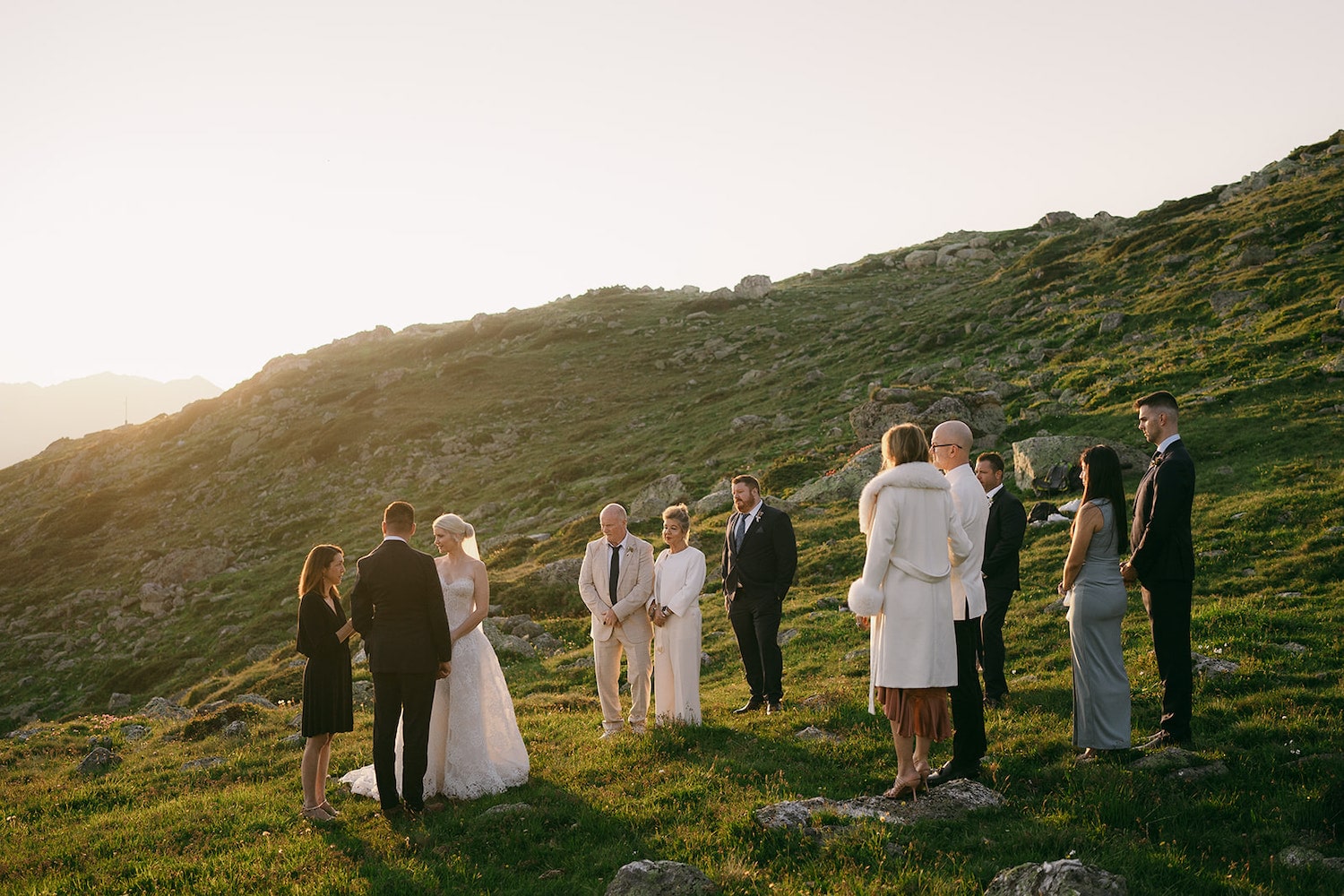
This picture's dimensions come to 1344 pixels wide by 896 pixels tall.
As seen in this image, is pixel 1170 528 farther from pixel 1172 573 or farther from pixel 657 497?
pixel 657 497

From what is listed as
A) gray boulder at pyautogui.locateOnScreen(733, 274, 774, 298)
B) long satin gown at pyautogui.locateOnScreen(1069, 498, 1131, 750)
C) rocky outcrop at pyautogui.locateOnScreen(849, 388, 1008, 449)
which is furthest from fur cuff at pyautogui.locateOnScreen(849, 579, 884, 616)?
gray boulder at pyautogui.locateOnScreen(733, 274, 774, 298)

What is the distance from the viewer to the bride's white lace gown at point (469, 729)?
8969 millimetres

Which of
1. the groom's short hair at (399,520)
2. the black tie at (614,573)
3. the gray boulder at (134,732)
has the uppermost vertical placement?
the groom's short hair at (399,520)

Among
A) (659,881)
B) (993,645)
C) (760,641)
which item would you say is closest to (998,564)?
(993,645)

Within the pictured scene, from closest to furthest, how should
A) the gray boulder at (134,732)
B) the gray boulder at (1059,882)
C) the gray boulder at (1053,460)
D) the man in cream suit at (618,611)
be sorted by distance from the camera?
the gray boulder at (1059,882)
the man in cream suit at (618,611)
the gray boulder at (134,732)
the gray boulder at (1053,460)

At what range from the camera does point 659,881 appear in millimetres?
5910

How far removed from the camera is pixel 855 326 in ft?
192

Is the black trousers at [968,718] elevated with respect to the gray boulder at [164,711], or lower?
elevated

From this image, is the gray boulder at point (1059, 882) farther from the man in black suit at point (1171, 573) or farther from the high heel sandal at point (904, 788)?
the man in black suit at point (1171, 573)

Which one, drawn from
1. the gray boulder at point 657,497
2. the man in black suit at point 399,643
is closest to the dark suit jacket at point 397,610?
the man in black suit at point 399,643

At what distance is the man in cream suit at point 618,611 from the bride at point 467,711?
1.93m

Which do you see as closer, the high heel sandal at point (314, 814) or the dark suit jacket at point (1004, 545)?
the high heel sandal at point (314, 814)

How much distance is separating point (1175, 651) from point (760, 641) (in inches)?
201

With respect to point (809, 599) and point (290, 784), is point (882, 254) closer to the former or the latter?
point (809, 599)
